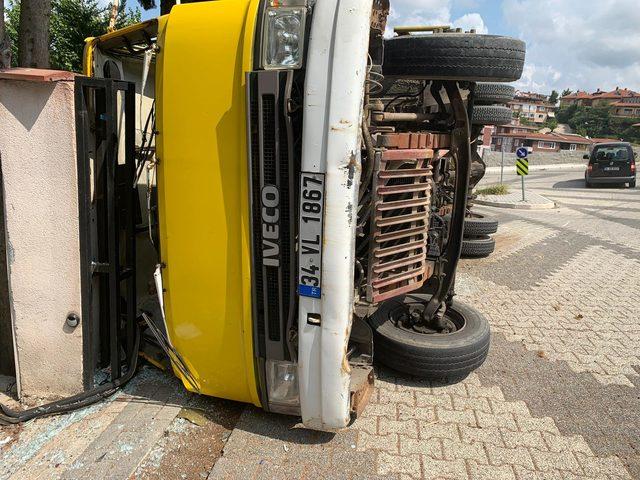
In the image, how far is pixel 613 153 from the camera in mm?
19531

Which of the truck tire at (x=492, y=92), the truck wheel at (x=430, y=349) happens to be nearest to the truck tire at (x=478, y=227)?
the truck tire at (x=492, y=92)

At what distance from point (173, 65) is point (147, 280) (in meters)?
2.03

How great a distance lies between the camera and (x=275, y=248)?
254 centimetres

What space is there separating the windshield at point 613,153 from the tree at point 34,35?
2086 cm

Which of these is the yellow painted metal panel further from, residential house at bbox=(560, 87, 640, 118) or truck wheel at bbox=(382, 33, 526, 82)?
residential house at bbox=(560, 87, 640, 118)

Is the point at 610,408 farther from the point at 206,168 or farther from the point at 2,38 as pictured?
the point at 2,38

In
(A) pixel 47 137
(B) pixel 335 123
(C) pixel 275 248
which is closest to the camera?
(B) pixel 335 123

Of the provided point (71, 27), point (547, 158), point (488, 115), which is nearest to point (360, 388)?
point (488, 115)

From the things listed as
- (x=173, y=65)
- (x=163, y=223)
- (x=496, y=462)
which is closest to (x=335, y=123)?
(x=173, y=65)

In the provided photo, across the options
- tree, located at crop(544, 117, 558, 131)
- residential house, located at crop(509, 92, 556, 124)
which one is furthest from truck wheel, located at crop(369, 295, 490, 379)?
residential house, located at crop(509, 92, 556, 124)

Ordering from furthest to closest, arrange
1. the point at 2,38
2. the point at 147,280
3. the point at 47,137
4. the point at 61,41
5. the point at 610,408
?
the point at 61,41 < the point at 147,280 < the point at 610,408 < the point at 2,38 < the point at 47,137

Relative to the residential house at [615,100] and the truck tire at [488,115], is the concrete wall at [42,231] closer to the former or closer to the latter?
the truck tire at [488,115]

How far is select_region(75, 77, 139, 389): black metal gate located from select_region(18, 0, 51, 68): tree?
1.48 meters

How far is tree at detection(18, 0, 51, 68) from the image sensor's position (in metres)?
4.12
